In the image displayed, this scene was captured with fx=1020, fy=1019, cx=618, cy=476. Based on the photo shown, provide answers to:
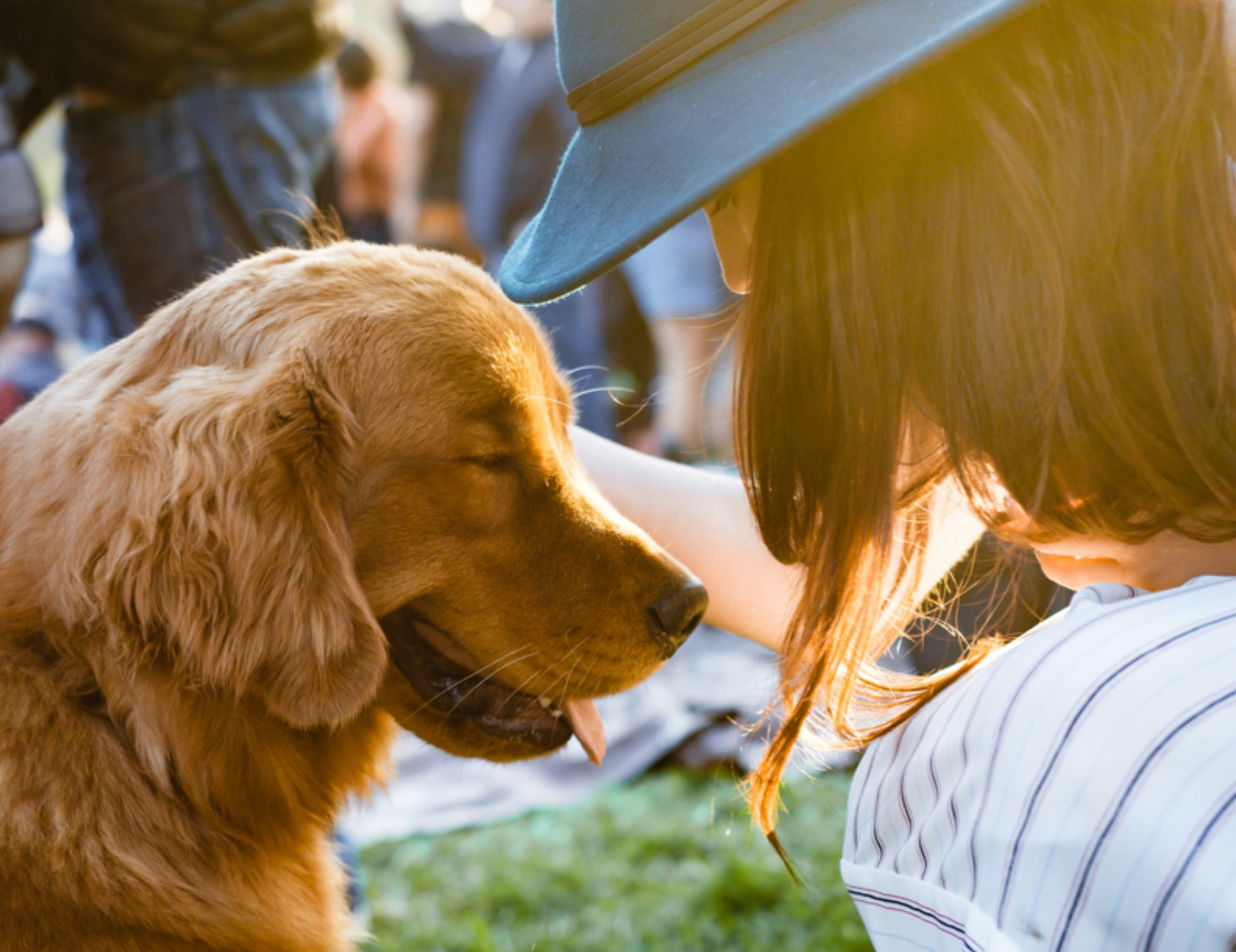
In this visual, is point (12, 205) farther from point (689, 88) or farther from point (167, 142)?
point (689, 88)

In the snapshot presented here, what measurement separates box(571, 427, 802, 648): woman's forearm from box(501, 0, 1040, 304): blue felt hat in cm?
101

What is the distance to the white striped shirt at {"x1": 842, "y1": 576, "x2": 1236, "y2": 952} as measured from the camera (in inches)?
38.7

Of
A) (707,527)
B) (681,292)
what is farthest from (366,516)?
(681,292)

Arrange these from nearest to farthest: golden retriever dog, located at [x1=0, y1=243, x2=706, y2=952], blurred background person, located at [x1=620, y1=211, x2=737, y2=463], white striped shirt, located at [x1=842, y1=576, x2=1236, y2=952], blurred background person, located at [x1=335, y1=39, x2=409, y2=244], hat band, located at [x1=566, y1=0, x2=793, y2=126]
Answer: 1. white striped shirt, located at [x1=842, y1=576, x2=1236, y2=952]
2. hat band, located at [x1=566, y1=0, x2=793, y2=126]
3. golden retriever dog, located at [x1=0, y1=243, x2=706, y2=952]
4. blurred background person, located at [x1=335, y1=39, x2=409, y2=244]
5. blurred background person, located at [x1=620, y1=211, x2=737, y2=463]

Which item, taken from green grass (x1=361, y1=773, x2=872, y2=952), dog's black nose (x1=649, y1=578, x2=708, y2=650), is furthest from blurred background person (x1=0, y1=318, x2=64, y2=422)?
dog's black nose (x1=649, y1=578, x2=708, y2=650)

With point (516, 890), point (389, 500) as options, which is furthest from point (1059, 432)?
point (516, 890)

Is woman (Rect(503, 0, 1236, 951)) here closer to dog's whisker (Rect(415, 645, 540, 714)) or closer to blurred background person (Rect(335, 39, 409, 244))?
dog's whisker (Rect(415, 645, 540, 714))

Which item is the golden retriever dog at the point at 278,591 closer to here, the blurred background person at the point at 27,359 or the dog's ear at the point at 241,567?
the dog's ear at the point at 241,567

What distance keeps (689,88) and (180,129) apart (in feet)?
7.76

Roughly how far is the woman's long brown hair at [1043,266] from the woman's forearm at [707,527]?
891 mm

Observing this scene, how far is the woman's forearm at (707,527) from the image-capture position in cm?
221

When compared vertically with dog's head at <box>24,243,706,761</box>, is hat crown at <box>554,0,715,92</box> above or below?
above

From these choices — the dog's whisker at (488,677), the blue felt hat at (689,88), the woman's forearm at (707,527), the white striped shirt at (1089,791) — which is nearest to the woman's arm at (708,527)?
the woman's forearm at (707,527)

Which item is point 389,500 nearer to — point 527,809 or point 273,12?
point 273,12
